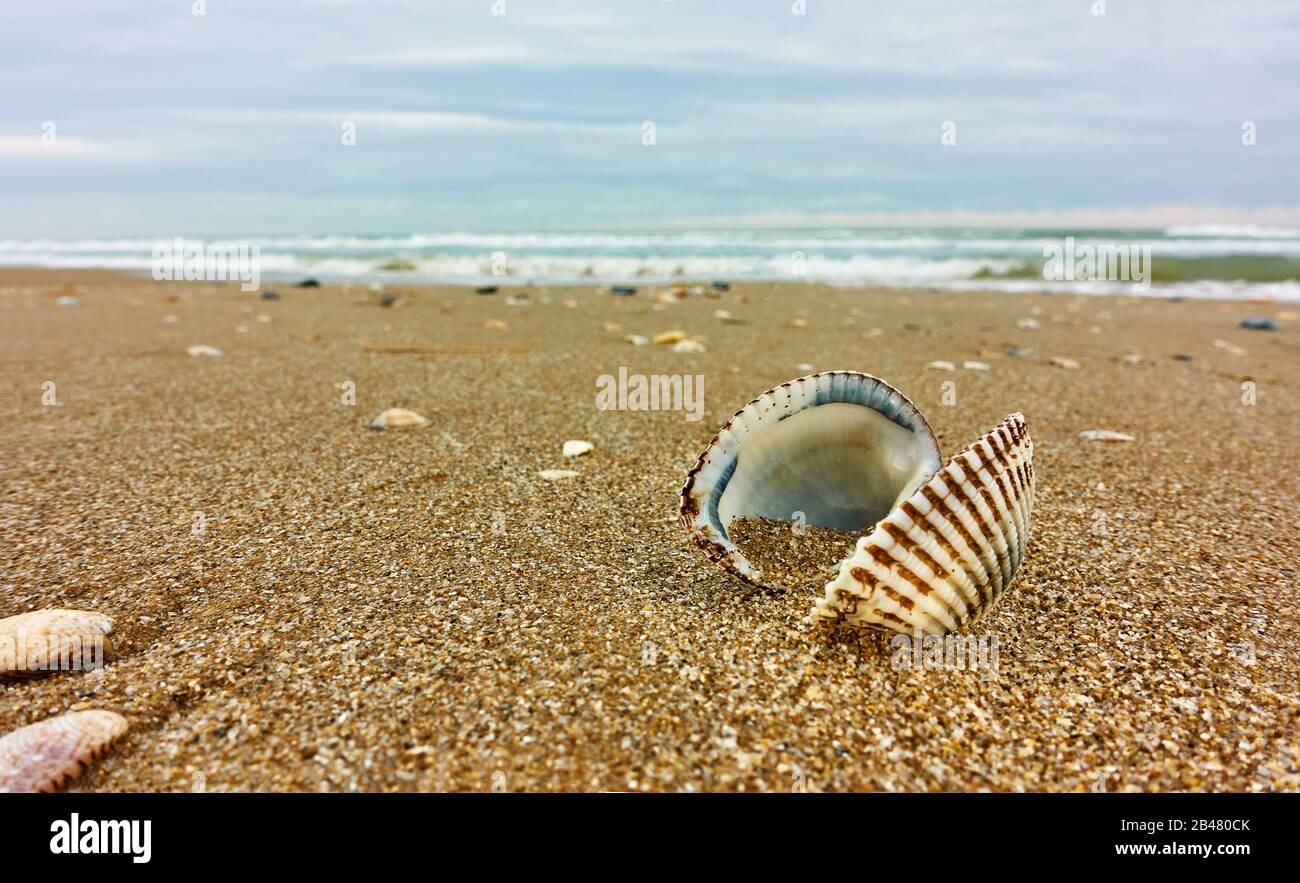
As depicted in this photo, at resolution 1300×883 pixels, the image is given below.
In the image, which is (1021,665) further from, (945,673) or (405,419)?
(405,419)

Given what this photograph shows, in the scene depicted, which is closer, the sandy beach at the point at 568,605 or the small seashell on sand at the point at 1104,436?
the sandy beach at the point at 568,605

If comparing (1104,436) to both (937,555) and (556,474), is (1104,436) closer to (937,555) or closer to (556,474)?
(937,555)

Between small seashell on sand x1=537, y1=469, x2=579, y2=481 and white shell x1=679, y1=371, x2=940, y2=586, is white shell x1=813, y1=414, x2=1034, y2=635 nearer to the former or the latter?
white shell x1=679, y1=371, x2=940, y2=586

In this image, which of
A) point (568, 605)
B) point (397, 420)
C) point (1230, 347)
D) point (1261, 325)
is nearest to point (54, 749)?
point (568, 605)

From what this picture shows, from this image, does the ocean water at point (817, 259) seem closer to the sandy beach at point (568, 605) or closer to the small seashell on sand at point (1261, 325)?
the small seashell on sand at point (1261, 325)

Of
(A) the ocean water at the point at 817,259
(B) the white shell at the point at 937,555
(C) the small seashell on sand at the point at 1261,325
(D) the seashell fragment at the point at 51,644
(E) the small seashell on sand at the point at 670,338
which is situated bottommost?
(D) the seashell fragment at the point at 51,644

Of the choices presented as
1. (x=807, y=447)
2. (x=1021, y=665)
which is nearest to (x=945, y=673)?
(x=1021, y=665)

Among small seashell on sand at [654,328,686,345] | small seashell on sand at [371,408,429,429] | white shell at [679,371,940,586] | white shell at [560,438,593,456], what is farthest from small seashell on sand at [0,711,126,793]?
small seashell on sand at [654,328,686,345]

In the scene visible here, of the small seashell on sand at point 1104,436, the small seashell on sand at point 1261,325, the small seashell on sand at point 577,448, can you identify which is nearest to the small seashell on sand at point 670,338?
the small seashell on sand at point 577,448
